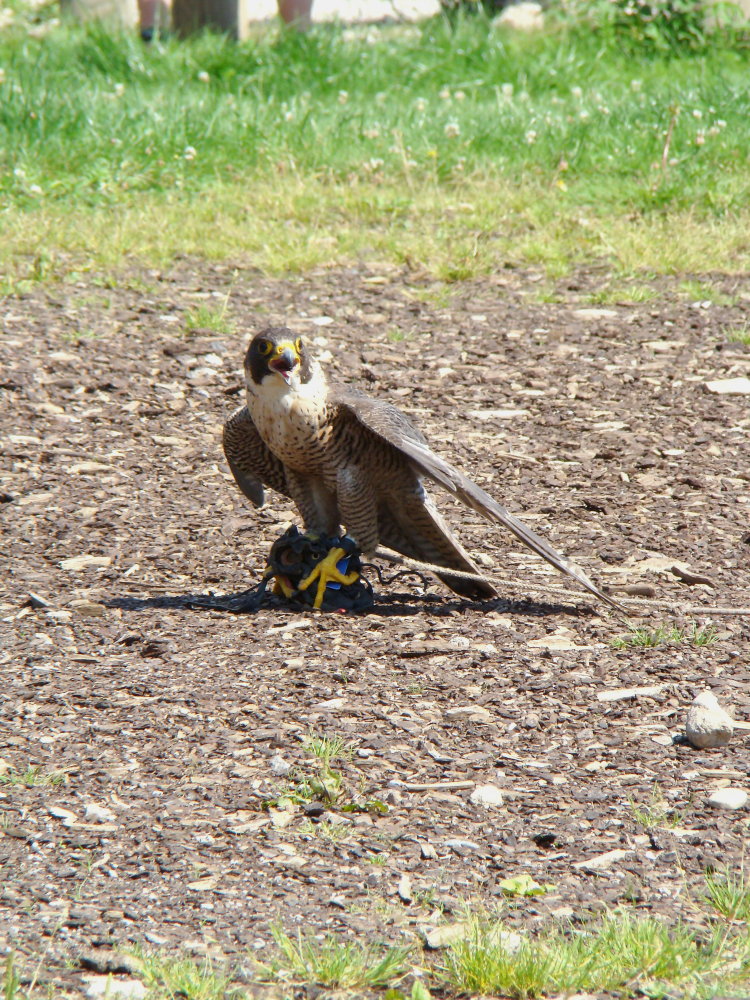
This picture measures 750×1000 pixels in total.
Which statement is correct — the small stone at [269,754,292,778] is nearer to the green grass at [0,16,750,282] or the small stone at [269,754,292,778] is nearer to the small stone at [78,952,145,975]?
the small stone at [78,952,145,975]

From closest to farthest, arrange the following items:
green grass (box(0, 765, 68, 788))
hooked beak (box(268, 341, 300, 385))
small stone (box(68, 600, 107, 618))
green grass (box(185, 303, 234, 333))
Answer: green grass (box(0, 765, 68, 788)) < hooked beak (box(268, 341, 300, 385)) < small stone (box(68, 600, 107, 618)) < green grass (box(185, 303, 234, 333))

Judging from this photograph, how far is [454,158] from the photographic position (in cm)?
844

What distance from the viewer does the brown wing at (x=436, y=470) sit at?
3725 millimetres

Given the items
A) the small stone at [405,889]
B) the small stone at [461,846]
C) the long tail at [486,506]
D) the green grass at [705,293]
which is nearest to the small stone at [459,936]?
the small stone at [405,889]

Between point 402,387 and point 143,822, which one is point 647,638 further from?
point 402,387

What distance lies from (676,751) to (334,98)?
764cm

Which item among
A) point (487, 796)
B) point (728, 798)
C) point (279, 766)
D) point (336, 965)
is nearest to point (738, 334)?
point (728, 798)

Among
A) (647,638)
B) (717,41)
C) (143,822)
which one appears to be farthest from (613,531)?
(717,41)

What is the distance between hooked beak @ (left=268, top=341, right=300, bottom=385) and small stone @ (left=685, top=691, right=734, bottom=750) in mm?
1522

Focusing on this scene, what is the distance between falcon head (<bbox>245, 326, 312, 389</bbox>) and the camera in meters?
3.83

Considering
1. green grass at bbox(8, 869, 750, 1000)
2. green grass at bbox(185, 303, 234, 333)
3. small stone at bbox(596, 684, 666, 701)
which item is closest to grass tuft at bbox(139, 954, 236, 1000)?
green grass at bbox(8, 869, 750, 1000)

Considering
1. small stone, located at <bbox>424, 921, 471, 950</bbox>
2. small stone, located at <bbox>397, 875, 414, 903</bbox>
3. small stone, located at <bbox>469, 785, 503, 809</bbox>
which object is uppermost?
small stone, located at <bbox>424, 921, 471, 950</bbox>

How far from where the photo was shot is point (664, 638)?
3697mm

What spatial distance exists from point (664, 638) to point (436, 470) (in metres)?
0.81
